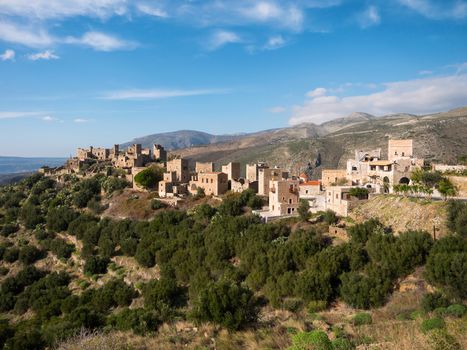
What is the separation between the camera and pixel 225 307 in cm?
1741

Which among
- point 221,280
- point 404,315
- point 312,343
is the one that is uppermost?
point 312,343

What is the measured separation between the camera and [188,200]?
133 ft

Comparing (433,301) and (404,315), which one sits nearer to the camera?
(404,315)

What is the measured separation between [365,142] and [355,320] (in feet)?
265

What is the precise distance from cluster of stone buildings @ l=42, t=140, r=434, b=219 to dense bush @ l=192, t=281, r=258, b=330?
13.3 metres

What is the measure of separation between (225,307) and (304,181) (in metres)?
23.9

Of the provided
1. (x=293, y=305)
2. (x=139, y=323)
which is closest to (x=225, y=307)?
(x=139, y=323)

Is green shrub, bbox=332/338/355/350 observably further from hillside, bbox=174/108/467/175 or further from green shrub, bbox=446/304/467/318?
hillside, bbox=174/108/467/175

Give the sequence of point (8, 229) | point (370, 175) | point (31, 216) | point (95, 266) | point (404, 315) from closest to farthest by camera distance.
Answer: point (404, 315) < point (95, 266) < point (370, 175) < point (8, 229) < point (31, 216)

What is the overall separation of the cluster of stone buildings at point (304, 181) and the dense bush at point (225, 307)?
13.3 m

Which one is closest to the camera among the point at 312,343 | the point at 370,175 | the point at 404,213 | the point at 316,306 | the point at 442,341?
the point at 442,341

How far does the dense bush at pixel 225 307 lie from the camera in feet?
54.3

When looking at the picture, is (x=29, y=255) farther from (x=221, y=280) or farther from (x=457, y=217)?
(x=457, y=217)

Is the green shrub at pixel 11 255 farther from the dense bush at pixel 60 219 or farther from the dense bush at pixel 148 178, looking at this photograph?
the dense bush at pixel 148 178
